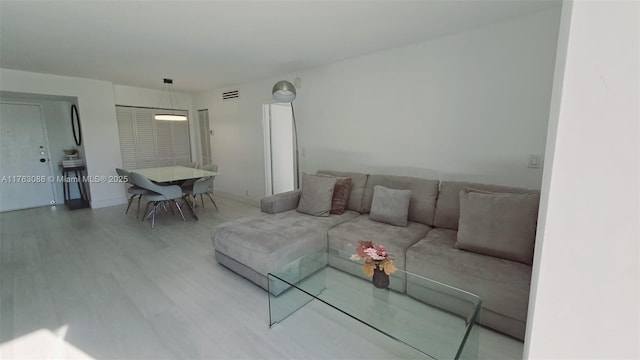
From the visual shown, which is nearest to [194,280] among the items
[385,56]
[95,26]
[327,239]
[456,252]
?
[327,239]

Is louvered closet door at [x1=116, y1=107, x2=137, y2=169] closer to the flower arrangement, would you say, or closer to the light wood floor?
the light wood floor

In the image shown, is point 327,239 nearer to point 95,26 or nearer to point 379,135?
point 379,135

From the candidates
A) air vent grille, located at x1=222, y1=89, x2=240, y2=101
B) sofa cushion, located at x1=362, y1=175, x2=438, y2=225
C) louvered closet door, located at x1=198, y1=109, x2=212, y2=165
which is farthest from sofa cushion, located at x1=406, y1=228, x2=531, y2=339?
louvered closet door, located at x1=198, y1=109, x2=212, y2=165

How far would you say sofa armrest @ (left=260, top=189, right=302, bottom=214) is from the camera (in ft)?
10.1

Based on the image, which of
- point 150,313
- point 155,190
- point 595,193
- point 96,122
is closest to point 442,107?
point 595,193

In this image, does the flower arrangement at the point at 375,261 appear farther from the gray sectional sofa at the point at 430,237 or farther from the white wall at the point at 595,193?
the white wall at the point at 595,193

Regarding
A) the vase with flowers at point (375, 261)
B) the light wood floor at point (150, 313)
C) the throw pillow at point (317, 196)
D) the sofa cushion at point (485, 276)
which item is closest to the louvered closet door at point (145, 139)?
the light wood floor at point (150, 313)

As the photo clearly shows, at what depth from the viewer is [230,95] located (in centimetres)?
527

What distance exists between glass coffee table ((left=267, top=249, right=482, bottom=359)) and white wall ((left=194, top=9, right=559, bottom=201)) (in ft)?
4.84

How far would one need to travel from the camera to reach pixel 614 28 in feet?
1.54

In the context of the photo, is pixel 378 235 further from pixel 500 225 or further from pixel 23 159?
pixel 23 159

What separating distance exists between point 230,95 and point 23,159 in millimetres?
3905

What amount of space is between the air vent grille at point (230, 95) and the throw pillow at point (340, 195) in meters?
3.16

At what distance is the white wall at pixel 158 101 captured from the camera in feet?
17.3
